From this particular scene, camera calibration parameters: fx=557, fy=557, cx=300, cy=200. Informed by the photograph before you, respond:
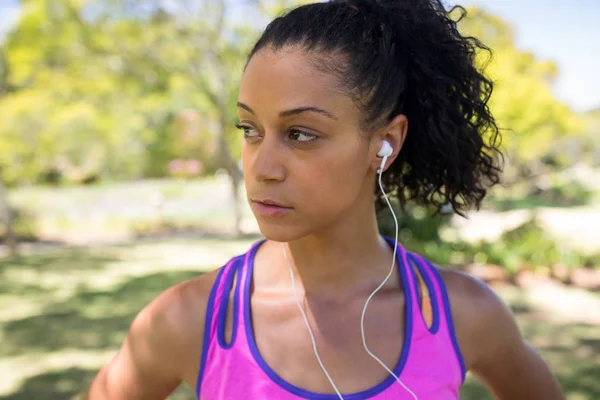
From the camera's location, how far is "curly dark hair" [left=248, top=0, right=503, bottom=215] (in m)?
1.39

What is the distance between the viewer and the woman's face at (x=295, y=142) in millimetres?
1314

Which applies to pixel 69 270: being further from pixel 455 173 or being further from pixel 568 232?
pixel 568 232

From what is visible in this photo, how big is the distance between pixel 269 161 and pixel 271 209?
0.39ft

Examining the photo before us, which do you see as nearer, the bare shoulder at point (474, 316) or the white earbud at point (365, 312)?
the white earbud at point (365, 312)

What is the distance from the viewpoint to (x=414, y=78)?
5.18 feet

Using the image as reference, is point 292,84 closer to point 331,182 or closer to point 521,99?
point 331,182

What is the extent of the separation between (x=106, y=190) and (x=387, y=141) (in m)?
20.6

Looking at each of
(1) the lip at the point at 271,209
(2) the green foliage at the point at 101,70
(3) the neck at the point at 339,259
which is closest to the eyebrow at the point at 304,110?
(1) the lip at the point at 271,209

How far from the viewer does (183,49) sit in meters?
13.4

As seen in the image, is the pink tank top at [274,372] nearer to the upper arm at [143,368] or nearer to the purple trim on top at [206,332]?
the purple trim on top at [206,332]

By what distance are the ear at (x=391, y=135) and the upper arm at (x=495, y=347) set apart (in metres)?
0.42

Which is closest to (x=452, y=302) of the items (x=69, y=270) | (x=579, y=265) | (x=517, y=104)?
(x=579, y=265)

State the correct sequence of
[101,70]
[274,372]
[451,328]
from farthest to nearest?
[101,70], [451,328], [274,372]

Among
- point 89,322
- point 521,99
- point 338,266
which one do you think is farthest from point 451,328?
point 521,99
